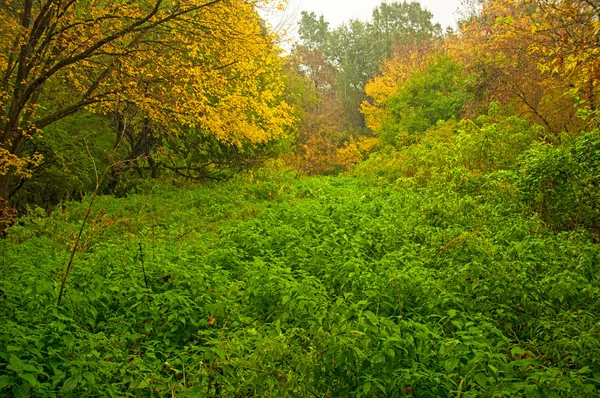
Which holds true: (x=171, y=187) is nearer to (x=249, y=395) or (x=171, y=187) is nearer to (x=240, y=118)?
(x=240, y=118)

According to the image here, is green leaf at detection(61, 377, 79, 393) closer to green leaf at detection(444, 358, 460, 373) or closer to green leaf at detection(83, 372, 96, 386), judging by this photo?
green leaf at detection(83, 372, 96, 386)

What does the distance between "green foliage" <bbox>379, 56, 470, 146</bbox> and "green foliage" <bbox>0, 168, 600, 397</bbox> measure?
14.0 meters

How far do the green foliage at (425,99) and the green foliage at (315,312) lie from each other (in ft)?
45.8

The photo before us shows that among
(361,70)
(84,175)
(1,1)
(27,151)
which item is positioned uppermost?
(361,70)

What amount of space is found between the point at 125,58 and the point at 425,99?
17456 mm

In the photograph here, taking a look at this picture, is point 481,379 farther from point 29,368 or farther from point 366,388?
point 29,368

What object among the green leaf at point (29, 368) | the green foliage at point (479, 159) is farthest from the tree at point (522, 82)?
the green leaf at point (29, 368)

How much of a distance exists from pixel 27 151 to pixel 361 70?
138 ft

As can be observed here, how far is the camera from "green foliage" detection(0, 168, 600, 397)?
3141 mm

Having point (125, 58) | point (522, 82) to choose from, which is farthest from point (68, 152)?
point (522, 82)

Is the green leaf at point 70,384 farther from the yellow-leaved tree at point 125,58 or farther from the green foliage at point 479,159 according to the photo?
the green foliage at point 479,159

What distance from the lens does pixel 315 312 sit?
14.0 ft

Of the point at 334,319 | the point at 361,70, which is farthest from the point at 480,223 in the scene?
the point at 361,70

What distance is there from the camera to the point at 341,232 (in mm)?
7188
